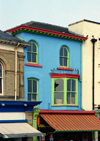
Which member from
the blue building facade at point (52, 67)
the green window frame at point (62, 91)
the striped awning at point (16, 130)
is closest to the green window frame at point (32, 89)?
the blue building facade at point (52, 67)

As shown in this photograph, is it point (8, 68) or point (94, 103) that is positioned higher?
point (8, 68)

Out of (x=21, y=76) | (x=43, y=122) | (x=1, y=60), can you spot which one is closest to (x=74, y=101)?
(x=43, y=122)

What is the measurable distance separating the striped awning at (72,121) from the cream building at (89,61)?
3.73ft

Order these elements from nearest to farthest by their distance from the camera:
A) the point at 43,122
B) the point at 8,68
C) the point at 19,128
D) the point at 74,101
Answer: the point at 19,128 → the point at 8,68 → the point at 43,122 → the point at 74,101

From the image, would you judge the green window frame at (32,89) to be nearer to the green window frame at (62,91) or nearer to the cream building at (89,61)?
the green window frame at (62,91)

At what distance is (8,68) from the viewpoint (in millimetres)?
25141

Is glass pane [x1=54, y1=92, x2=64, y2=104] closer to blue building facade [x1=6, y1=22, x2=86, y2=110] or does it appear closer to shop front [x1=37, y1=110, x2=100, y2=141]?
blue building facade [x1=6, y1=22, x2=86, y2=110]

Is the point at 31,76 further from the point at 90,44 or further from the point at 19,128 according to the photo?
the point at 90,44

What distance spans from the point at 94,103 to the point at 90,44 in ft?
16.7

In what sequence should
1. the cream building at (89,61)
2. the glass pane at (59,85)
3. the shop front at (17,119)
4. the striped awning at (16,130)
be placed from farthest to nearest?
the cream building at (89,61) < the glass pane at (59,85) < the shop front at (17,119) < the striped awning at (16,130)

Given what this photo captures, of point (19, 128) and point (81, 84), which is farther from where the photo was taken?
point (81, 84)

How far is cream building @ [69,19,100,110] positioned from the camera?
29719 millimetres

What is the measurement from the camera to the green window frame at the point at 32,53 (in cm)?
2677

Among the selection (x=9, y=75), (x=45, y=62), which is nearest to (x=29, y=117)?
(x=9, y=75)
